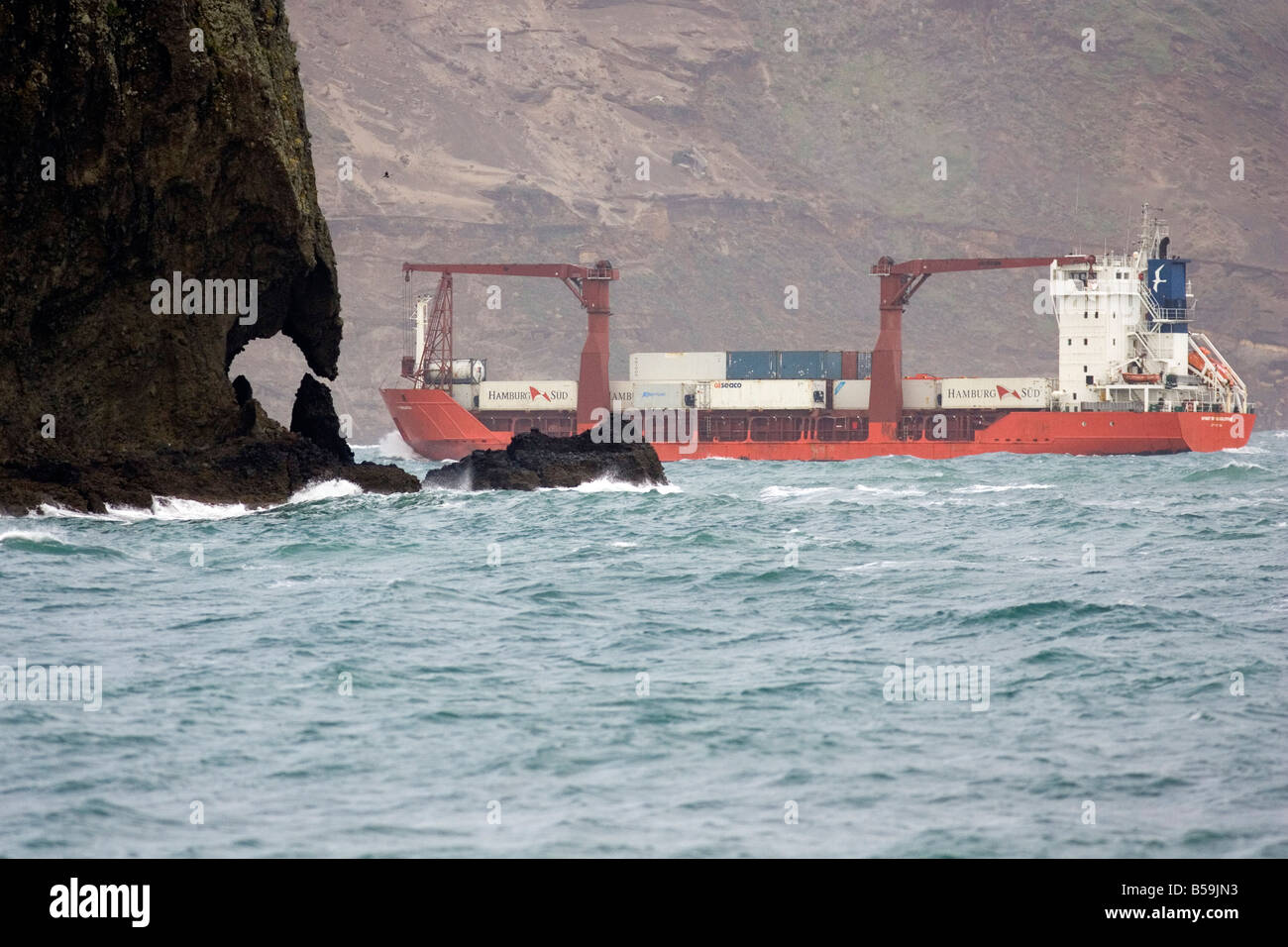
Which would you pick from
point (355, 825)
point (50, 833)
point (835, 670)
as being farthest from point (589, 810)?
point (835, 670)

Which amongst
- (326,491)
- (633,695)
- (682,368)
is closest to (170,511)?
(326,491)

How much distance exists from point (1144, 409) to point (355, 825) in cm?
7606

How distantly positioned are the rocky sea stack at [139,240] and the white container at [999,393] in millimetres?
54557

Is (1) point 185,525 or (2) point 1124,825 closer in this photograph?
(2) point 1124,825

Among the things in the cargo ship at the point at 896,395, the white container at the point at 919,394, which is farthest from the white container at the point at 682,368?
the white container at the point at 919,394

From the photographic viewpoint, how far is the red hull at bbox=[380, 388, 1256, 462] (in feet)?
269

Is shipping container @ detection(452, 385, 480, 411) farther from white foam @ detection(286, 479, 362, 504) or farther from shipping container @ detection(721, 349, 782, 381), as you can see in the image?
white foam @ detection(286, 479, 362, 504)

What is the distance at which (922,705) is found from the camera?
52.9 feet

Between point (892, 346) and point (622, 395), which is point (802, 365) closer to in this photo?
point (892, 346)

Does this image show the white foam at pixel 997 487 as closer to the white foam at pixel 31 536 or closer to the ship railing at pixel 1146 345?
the white foam at pixel 31 536

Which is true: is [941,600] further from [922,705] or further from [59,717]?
[59,717]

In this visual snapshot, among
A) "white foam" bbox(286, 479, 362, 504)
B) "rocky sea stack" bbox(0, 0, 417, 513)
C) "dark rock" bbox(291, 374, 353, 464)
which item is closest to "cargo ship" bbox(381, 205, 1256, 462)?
"dark rock" bbox(291, 374, 353, 464)

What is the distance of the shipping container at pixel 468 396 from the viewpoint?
93.1m

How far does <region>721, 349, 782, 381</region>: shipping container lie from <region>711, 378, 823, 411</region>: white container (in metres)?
2.09
